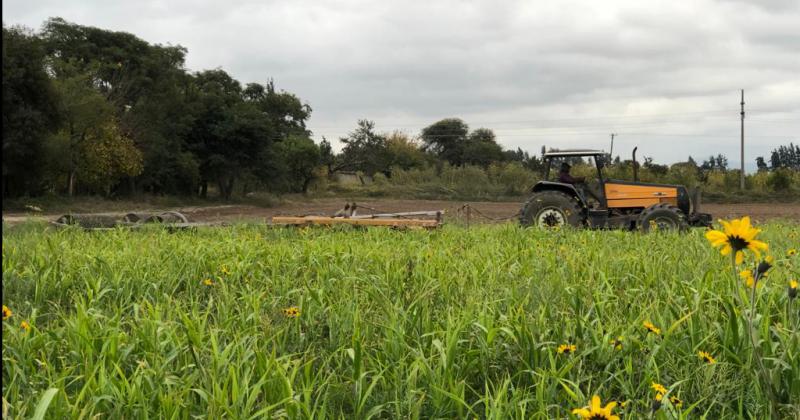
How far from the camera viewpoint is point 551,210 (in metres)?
10.4

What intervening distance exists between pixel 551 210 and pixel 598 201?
1025 mm

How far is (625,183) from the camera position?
10.9 metres

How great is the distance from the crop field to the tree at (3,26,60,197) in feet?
64.2

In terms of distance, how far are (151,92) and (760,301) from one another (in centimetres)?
3123

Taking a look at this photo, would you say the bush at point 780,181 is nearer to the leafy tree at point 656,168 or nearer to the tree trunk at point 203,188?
the leafy tree at point 656,168

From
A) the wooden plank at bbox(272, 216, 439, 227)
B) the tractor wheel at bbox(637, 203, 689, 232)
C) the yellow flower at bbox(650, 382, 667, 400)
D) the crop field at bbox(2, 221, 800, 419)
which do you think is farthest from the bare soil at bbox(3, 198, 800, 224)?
the yellow flower at bbox(650, 382, 667, 400)

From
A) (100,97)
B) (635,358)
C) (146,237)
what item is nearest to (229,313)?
(635,358)

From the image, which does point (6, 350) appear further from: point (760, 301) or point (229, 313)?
point (760, 301)

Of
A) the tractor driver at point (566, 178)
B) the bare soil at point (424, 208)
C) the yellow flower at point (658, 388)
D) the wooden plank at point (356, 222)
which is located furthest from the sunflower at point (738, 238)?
the bare soil at point (424, 208)

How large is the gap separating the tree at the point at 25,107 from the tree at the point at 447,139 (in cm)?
4776

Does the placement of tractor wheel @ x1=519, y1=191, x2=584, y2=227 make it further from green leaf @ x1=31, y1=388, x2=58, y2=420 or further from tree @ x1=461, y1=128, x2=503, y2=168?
tree @ x1=461, y1=128, x2=503, y2=168

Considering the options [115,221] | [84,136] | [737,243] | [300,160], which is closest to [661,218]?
[737,243]

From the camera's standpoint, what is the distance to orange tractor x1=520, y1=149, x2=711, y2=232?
33.8 feet

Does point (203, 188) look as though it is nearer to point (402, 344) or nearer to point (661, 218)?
point (661, 218)
